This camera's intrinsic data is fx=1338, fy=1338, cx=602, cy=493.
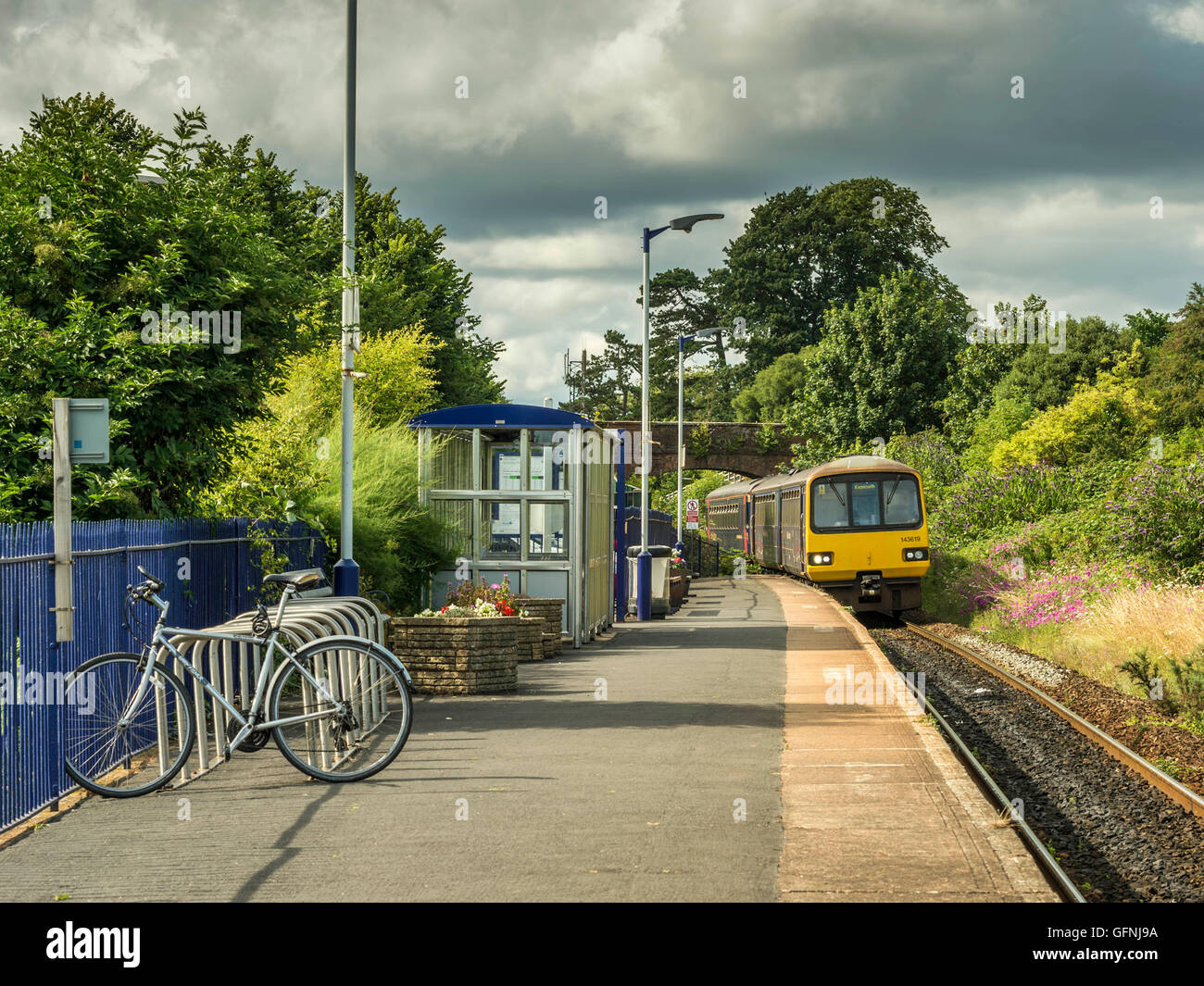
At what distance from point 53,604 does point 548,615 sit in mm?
10254

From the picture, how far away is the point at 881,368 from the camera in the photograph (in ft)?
165

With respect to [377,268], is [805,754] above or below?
below

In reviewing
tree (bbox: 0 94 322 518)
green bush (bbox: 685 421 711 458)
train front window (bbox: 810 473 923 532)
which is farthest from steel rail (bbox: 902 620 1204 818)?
green bush (bbox: 685 421 711 458)

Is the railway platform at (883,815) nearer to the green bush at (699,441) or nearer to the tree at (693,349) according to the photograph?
the green bush at (699,441)

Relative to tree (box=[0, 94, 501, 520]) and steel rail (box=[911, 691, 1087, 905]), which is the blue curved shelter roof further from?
steel rail (box=[911, 691, 1087, 905])

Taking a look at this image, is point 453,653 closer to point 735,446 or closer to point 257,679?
point 257,679

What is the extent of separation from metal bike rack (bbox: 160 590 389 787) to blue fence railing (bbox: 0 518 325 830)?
64cm

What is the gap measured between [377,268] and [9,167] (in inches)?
1099

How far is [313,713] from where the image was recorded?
8.84 metres

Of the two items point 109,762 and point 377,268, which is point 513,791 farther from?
point 377,268

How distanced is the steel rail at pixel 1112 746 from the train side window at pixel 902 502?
24.9ft

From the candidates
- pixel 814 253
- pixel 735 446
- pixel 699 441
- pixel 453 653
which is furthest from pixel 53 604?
pixel 814 253

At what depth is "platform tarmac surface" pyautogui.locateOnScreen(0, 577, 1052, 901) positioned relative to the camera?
631 centimetres
